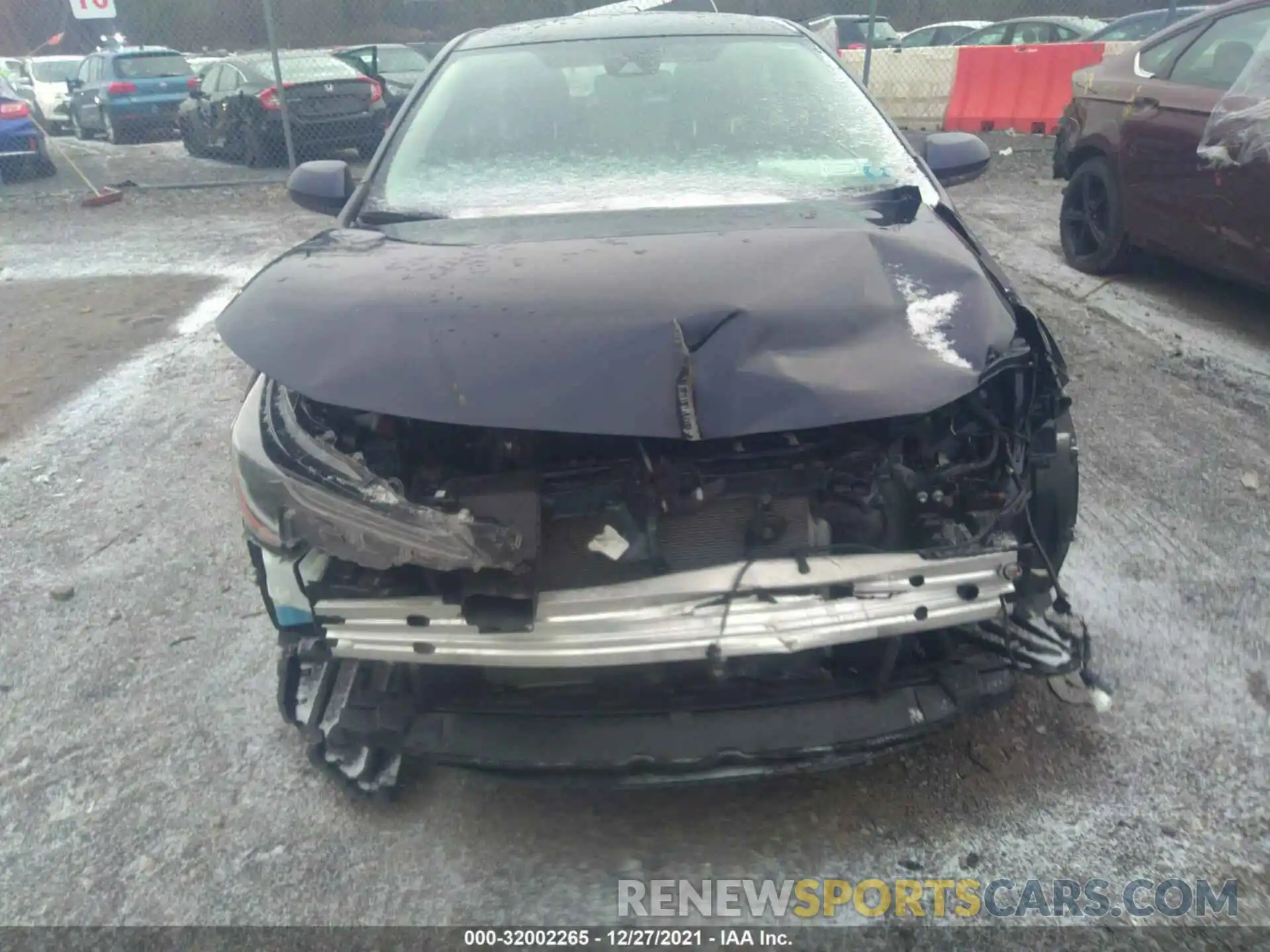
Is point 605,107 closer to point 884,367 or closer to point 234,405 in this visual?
point 884,367

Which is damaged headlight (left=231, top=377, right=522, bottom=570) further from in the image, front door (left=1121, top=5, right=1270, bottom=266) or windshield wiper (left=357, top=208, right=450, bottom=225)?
front door (left=1121, top=5, right=1270, bottom=266)

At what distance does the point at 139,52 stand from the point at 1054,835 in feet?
55.7

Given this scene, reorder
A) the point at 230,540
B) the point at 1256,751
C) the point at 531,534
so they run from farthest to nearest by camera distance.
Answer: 1. the point at 230,540
2. the point at 1256,751
3. the point at 531,534

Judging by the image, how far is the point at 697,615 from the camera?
6.58 feet

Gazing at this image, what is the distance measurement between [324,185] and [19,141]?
34.5 ft

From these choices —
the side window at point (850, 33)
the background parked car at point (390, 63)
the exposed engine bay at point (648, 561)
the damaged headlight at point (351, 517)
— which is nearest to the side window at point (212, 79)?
the background parked car at point (390, 63)

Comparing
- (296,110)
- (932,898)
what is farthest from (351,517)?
(296,110)

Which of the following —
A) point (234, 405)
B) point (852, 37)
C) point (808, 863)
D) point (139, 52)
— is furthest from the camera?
point (852, 37)

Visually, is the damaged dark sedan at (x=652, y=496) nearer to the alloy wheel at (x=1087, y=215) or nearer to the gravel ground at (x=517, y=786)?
the gravel ground at (x=517, y=786)

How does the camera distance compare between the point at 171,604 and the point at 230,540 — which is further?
the point at 230,540

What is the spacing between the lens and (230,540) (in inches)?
147

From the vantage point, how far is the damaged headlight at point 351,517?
193cm

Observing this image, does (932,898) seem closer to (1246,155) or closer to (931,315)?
(931,315)

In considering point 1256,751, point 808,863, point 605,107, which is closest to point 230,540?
point 605,107
